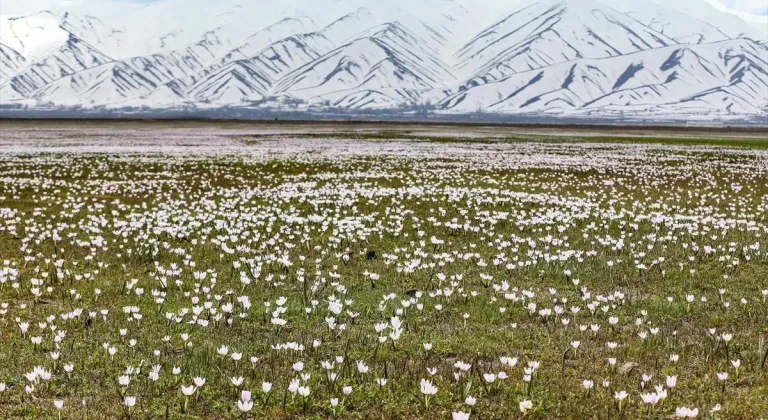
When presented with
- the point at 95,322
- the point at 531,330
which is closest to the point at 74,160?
the point at 95,322

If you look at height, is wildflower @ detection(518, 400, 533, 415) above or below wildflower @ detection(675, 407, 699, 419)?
below

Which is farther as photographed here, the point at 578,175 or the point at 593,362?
the point at 578,175

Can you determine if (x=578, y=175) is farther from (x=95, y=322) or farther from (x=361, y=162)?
(x=95, y=322)

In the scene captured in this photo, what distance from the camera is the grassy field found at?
6.92 meters

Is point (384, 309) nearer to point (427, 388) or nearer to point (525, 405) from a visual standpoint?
point (427, 388)

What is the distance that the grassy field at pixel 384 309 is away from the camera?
6918mm

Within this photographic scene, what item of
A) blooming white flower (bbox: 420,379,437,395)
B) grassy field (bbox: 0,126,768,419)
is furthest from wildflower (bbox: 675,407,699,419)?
blooming white flower (bbox: 420,379,437,395)

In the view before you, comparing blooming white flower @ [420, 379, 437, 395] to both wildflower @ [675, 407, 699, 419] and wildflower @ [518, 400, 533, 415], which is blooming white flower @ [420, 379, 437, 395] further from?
wildflower @ [675, 407, 699, 419]

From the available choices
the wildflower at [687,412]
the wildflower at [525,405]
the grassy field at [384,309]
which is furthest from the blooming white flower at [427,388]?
the wildflower at [687,412]

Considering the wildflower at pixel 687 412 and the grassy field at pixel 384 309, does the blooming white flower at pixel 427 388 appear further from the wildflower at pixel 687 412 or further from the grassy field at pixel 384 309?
the wildflower at pixel 687 412

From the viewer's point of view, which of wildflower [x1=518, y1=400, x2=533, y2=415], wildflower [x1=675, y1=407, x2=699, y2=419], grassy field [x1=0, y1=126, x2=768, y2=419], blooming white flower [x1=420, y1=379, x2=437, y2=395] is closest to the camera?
wildflower [x1=675, y1=407, x2=699, y2=419]

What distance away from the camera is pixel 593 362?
7918mm

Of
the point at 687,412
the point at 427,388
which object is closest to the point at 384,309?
the point at 427,388

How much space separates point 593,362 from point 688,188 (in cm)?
2174
